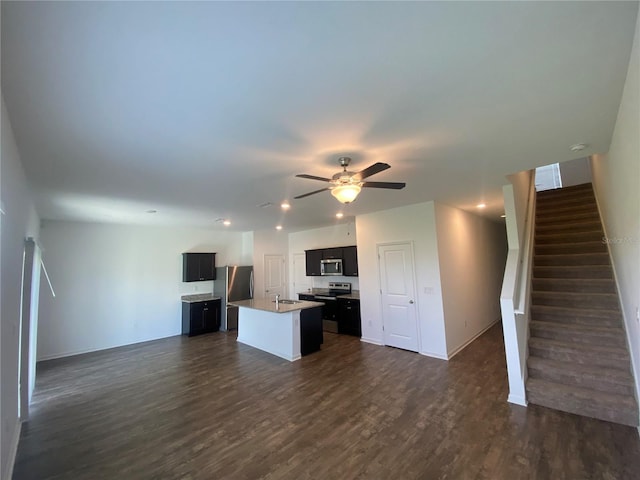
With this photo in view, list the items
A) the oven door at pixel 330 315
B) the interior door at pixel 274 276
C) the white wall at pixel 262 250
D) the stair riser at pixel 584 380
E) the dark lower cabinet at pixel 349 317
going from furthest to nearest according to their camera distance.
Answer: the interior door at pixel 274 276 < the white wall at pixel 262 250 < the oven door at pixel 330 315 < the dark lower cabinet at pixel 349 317 < the stair riser at pixel 584 380

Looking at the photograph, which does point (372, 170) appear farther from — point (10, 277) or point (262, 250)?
point (262, 250)

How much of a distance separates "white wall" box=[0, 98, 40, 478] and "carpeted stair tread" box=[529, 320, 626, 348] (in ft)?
18.4

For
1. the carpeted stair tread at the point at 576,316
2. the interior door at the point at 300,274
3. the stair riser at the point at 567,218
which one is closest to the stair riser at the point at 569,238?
the stair riser at the point at 567,218

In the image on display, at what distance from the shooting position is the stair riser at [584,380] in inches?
114

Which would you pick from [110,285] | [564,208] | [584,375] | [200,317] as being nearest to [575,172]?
[564,208]

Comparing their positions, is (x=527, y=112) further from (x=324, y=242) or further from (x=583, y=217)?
(x=324, y=242)

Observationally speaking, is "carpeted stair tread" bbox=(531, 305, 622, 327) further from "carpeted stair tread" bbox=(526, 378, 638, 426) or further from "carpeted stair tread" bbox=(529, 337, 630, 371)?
"carpeted stair tread" bbox=(526, 378, 638, 426)

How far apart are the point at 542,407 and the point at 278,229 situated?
647 centimetres

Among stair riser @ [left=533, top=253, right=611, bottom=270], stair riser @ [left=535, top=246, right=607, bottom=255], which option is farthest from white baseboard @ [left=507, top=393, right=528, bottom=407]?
stair riser @ [left=535, top=246, right=607, bottom=255]

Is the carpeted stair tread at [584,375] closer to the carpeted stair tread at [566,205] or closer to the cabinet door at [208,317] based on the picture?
the carpeted stair tread at [566,205]

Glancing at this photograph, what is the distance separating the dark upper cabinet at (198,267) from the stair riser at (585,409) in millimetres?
6784

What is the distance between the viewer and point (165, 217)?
5.46 metres

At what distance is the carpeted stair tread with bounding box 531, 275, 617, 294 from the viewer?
3879mm

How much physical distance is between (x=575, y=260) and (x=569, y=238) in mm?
633
